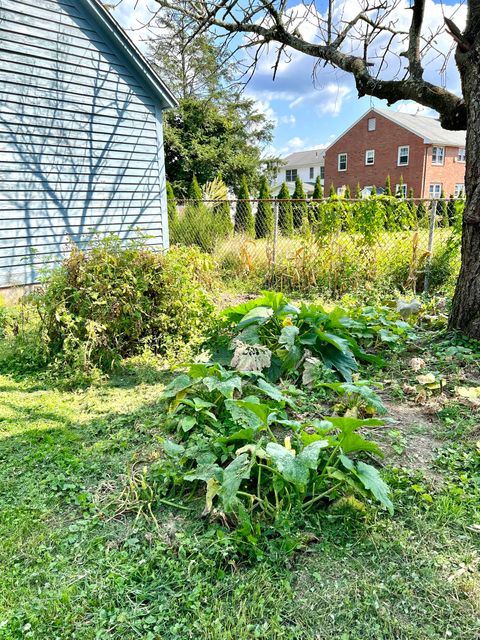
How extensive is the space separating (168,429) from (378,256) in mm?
5459

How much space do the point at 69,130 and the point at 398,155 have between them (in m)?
26.3

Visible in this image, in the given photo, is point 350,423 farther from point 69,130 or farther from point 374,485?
point 69,130

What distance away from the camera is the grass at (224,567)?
4.59 ft

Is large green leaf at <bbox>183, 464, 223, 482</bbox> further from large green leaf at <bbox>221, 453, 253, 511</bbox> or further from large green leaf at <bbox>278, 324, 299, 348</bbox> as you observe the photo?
large green leaf at <bbox>278, 324, 299, 348</bbox>

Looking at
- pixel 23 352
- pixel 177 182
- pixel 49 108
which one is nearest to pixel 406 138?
pixel 177 182

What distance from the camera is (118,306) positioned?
4047mm

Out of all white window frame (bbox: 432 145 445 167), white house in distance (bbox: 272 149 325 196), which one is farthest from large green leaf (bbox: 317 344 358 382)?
white house in distance (bbox: 272 149 325 196)

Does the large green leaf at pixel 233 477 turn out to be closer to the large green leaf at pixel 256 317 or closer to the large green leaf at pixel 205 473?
the large green leaf at pixel 205 473

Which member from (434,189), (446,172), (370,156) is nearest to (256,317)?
(434,189)

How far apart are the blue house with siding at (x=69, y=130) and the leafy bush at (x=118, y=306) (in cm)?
203

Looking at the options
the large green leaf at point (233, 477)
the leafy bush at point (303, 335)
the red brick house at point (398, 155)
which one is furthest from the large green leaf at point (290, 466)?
the red brick house at point (398, 155)

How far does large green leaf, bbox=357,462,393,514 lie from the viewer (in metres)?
1.72

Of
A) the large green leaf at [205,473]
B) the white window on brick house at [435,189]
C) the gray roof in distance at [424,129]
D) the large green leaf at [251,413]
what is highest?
the gray roof in distance at [424,129]

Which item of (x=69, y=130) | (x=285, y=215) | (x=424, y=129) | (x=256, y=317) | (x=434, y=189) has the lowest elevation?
(x=256, y=317)
